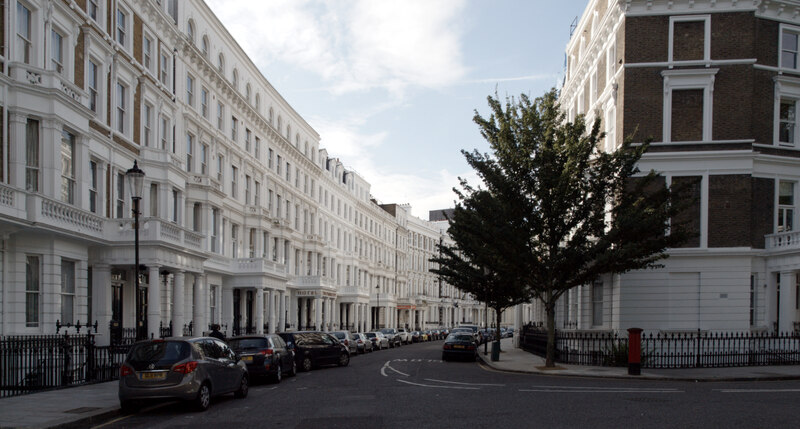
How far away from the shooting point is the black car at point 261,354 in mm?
20219

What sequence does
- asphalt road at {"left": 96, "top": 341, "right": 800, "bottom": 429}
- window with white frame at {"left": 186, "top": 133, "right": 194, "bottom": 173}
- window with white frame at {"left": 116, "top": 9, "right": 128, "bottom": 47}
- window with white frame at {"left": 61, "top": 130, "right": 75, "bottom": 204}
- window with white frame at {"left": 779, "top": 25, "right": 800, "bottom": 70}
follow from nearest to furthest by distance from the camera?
asphalt road at {"left": 96, "top": 341, "right": 800, "bottom": 429} → window with white frame at {"left": 61, "top": 130, "right": 75, "bottom": 204} → window with white frame at {"left": 116, "top": 9, "right": 128, "bottom": 47} → window with white frame at {"left": 779, "top": 25, "right": 800, "bottom": 70} → window with white frame at {"left": 186, "top": 133, "right": 194, "bottom": 173}

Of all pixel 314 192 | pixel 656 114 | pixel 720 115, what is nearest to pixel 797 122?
pixel 720 115

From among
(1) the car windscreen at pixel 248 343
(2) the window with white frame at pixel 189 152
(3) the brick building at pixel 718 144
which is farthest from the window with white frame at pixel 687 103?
(2) the window with white frame at pixel 189 152

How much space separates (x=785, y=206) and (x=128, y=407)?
28634 mm

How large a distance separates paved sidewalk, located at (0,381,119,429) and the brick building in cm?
2210

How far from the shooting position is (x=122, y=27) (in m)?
27.0

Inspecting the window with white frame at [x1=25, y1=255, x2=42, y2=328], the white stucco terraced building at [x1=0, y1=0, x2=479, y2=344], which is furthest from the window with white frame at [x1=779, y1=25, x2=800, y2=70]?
the window with white frame at [x1=25, y1=255, x2=42, y2=328]

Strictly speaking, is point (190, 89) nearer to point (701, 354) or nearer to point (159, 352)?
point (159, 352)

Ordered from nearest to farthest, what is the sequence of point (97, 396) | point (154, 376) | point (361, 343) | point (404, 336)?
point (154, 376) < point (97, 396) < point (361, 343) < point (404, 336)

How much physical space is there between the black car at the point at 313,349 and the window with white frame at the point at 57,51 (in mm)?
11971

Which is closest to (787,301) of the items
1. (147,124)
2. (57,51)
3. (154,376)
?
(154,376)

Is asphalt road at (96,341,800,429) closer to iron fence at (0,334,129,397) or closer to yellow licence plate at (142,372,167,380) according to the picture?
yellow licence plate at (142,372,167,380)

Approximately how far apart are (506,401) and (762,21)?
2408 cm

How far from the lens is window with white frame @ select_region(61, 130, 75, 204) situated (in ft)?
70.2
